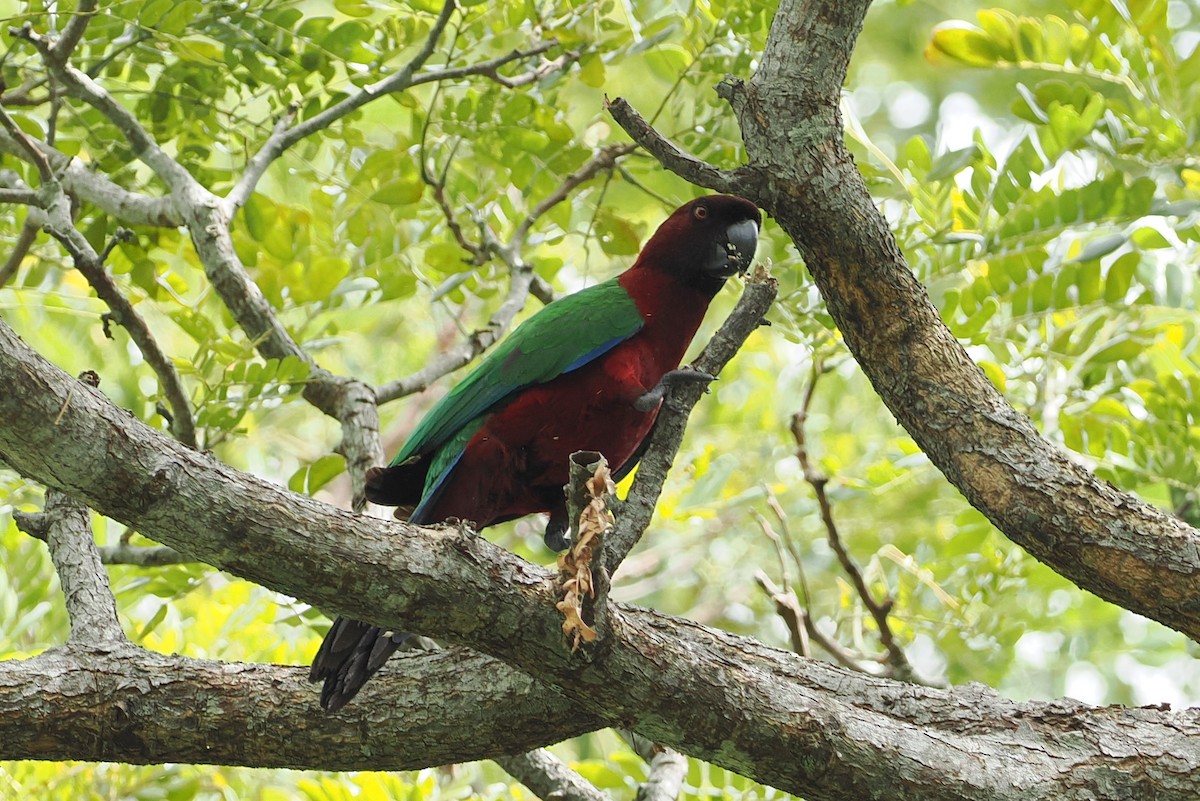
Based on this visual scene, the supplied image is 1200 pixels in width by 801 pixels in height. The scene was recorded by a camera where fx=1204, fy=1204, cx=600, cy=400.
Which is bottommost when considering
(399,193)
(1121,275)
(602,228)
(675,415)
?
(675,415)

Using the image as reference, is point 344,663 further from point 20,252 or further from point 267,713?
point 20,252

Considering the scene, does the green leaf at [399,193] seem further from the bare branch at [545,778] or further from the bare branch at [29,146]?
the bare branch at [545,778]

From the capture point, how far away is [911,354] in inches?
117

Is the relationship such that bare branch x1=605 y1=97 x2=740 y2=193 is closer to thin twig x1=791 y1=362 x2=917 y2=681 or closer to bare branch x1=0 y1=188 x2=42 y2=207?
thin twig x1=791 y1=362 x2=917 y2=681

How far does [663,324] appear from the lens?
411 centimetres

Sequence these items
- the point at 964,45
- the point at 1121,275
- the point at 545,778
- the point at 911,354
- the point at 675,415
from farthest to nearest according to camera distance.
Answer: the point at 1121,275 → the point at 964,45 → the point at 545,778 → the point at 675,415 → the point at 911,354

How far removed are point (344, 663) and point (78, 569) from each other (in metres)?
0.89

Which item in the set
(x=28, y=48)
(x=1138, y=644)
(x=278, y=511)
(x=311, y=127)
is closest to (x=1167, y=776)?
(x=278, y=511)

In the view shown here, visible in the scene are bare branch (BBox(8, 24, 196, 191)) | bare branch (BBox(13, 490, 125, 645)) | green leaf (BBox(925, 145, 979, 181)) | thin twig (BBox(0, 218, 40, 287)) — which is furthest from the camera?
green leaf (BBox(925, 145, 979, 181))

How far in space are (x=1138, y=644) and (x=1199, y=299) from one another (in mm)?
4286

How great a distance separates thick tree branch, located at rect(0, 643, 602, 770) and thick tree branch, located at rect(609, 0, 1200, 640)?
1125 millimetres

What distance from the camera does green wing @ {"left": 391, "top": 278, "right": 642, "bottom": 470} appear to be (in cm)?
391

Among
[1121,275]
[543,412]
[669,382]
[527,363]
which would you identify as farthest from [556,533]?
[1121,275]

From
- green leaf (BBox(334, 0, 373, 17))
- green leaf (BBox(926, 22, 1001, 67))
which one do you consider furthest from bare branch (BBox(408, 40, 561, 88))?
green leaf (BBox(926, 22, 1001, 67))
